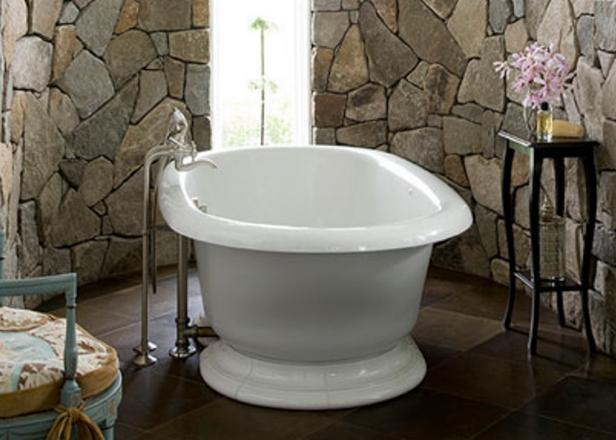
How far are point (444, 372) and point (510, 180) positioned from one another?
1003 millimetres

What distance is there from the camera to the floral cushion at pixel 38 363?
223cm

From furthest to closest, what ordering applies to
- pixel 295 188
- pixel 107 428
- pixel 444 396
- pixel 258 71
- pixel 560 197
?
pixel 258 71 < pixel 295 188 < pixel 560 197 < pixel 444 396 < pixel 107 428

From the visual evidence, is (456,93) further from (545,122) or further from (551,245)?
(551,245)

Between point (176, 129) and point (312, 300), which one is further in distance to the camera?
point (176, 129)

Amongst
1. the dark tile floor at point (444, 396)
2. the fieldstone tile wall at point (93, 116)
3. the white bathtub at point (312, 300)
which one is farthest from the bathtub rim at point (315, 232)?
the fieldstone tile wall at point (93, 116)

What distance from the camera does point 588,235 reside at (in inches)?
Answer: 147

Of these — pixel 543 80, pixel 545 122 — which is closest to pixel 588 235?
pixel 545 122

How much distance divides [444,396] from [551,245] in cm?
84

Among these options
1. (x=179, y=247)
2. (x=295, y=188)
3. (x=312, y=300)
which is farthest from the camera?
(x=295, y=188)

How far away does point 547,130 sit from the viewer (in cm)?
380

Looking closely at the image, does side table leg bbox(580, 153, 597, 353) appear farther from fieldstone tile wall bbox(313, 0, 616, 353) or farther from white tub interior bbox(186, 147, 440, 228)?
white tub interior bbox(186, 147, 440, 228)

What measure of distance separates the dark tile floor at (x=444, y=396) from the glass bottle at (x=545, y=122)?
773 mm

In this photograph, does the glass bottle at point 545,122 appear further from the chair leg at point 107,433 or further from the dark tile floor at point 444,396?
the chair leg at point 107,433

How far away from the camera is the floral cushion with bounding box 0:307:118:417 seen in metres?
2.23
